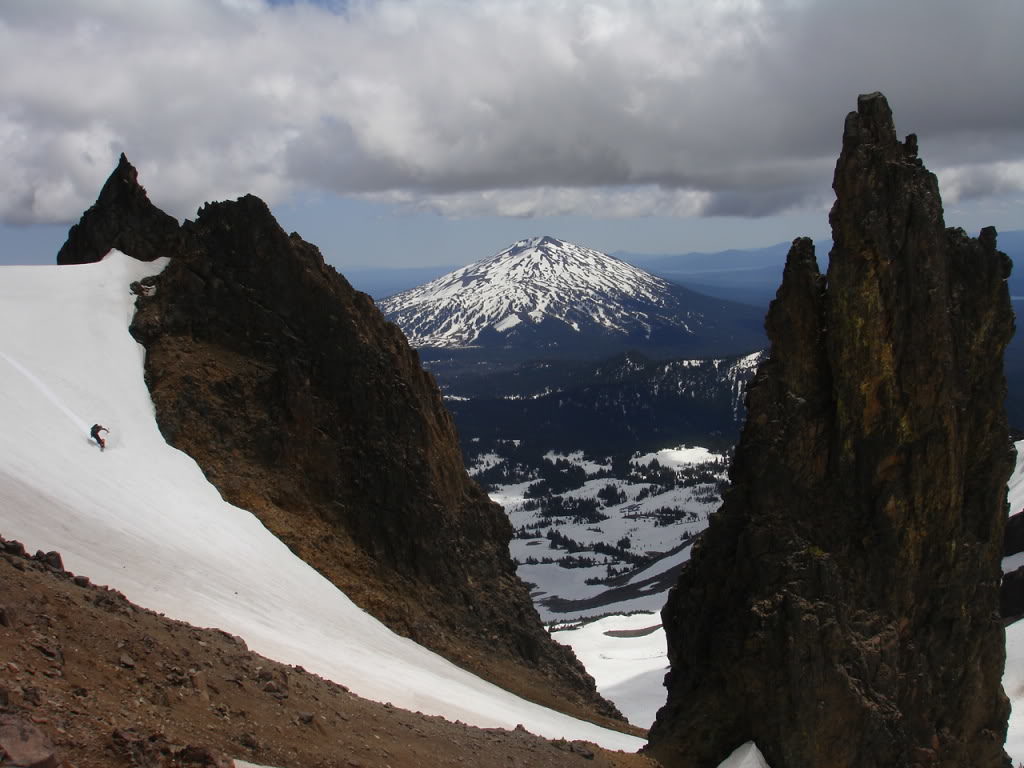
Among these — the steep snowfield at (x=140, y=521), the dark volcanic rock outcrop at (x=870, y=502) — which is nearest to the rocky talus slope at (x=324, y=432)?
the steep snowfield at (x=140, y=521)

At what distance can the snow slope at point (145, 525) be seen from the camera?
23.4 metres

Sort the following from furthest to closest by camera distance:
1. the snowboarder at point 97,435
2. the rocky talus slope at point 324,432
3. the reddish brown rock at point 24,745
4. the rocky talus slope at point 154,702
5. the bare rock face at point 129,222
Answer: the bare rock face at point 129,222 < the rocky talus slope at point 324,432 < the snowboarder at point 97,435 < the rocky talus slope at point 154,702 < the reddish brown rock at point 24,745

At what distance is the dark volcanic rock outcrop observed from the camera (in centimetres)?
2488

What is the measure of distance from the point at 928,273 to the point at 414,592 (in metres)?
22.4

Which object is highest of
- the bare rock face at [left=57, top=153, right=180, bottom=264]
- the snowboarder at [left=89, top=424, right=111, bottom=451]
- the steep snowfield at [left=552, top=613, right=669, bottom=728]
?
the bare rock face at [left=57, top=153, right=180, bottom=264]

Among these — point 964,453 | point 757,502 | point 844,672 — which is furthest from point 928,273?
point 844,672

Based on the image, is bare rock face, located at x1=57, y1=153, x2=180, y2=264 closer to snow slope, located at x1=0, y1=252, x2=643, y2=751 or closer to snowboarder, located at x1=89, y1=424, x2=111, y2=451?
snow slope, located at x1=0, y1=252, x2=643, y2=751

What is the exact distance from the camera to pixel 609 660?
73750mm

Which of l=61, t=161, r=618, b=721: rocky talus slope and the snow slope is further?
l=61, t=161, r=618, b=721: rocky talus slope

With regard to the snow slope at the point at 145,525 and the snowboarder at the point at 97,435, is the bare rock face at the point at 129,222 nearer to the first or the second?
the snow slope at the point at 145,525

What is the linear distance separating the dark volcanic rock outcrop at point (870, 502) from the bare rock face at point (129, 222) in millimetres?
29489

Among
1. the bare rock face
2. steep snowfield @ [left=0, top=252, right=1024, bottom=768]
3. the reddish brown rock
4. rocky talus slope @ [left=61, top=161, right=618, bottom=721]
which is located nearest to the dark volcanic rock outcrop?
steep snowfield @ [left=0, top=252, right=1024, bottom=768]

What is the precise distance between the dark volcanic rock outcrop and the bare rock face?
96.7ft

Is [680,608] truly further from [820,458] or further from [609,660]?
[609,660]
